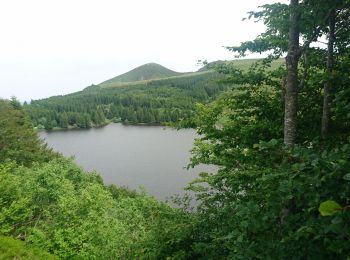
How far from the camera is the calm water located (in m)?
71.6

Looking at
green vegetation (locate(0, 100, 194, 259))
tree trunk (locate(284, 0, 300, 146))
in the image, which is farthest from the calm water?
tree trunk (locate(284, 0, 300, 146))

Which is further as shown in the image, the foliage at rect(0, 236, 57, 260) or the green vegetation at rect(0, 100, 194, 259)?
the foliage at rect(0, 236, 57, 260)

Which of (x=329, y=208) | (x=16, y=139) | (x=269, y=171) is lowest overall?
(x=16, y=139)

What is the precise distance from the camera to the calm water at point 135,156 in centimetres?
7162

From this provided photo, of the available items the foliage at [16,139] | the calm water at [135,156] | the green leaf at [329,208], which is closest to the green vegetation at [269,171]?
the green leaf at [329,208]

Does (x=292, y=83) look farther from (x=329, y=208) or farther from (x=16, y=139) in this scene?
(x=16, y=139)

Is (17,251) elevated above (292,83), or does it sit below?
below

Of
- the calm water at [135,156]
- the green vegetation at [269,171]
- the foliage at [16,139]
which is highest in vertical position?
the green vegetation at [269,171]

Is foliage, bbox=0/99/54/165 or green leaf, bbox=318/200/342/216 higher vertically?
green leaf, bbox=318/200/342/216

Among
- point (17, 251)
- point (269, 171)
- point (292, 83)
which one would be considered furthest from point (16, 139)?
point (269, 171)

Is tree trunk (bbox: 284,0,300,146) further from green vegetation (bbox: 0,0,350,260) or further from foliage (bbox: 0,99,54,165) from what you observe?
foliage (bbox: 0,99,54,165)

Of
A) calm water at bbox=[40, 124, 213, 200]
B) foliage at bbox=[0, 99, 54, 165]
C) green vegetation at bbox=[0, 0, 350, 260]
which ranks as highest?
green vegetation at bbox=[0, 0, 350, 260]

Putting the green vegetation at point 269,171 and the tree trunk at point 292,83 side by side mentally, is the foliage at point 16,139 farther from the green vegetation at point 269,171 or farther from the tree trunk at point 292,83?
the tree trunk at point 292,83

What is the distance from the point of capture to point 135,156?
104m
